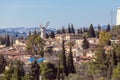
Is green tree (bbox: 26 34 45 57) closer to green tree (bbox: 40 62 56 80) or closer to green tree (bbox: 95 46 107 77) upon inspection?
green tree (bbox: 95 46 107 77)

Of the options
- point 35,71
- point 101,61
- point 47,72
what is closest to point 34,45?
point 35,71

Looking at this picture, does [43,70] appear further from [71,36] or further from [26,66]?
[71,36]

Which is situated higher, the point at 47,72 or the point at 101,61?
the point at 101,61

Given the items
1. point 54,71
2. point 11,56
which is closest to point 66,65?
point 54,71

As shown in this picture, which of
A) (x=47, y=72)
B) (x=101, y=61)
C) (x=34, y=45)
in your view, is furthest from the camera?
(x=34, y=45)

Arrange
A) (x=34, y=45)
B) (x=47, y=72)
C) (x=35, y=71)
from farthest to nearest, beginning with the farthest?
1. (x=34, y=45)
2. (x=35, y=71)
3. (x=47, y=72)

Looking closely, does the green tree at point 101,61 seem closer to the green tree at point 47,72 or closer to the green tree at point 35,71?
the green tree at point 47,72

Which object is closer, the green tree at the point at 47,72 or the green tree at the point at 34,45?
the green tree at the point at 47,72

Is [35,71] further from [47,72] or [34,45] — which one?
[34,45]

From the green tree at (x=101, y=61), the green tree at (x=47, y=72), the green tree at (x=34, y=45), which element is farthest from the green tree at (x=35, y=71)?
the green tree at (x=34, y=45)

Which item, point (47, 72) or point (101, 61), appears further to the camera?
point (101, 61)

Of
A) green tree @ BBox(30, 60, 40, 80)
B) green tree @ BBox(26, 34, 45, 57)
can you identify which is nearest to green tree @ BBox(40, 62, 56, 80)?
green tree @ BBox(30, 60, 40, 80)
